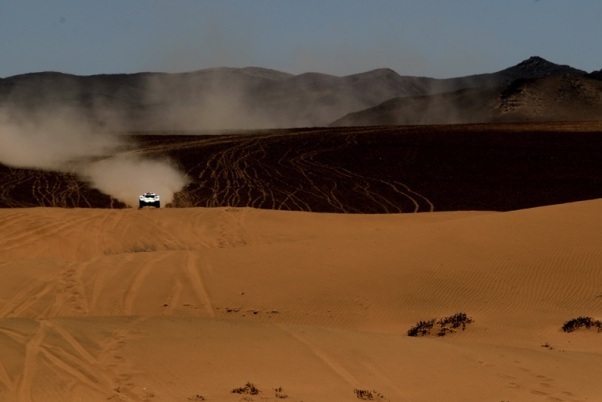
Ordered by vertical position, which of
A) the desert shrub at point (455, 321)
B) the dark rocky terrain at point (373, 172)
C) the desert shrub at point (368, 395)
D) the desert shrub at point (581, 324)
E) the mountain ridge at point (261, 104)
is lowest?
the desert shrub at point (368, 395)

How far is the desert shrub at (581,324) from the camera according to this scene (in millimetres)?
14908

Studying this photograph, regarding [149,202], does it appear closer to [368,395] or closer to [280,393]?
[280,393]

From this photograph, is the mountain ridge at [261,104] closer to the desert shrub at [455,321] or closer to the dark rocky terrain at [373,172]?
the dark rocky terrain at [373,172]

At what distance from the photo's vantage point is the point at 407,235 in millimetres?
22203

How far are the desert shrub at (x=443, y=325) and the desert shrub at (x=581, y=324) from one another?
1.67m

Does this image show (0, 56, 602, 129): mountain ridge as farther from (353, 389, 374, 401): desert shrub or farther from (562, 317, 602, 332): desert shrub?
(353, 389, 374, 401): desert shrub

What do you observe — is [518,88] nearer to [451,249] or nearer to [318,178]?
[318,178]

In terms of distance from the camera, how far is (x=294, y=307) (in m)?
17.4

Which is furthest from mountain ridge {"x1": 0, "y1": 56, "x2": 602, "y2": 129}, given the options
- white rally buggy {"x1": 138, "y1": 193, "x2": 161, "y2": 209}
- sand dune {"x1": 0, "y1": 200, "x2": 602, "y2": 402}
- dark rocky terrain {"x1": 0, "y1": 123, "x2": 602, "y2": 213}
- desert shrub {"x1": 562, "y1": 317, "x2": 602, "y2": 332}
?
desert shrub {"x1": 562, "y1": 317, "x2": 602, "y2": 332}

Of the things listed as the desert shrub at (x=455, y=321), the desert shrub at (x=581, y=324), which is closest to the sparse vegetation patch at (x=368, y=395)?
the desert shrub at (x=455, y=321)

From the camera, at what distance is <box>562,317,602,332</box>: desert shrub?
14908 mm

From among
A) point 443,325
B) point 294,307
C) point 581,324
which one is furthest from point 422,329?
point 294,307

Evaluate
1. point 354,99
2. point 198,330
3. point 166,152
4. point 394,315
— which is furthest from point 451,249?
point 354,99

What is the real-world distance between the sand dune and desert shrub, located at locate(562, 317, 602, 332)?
171 millimetres
